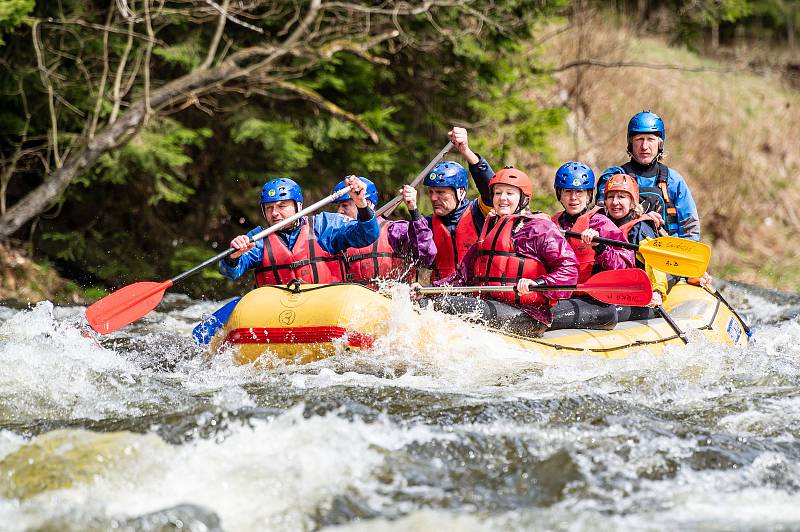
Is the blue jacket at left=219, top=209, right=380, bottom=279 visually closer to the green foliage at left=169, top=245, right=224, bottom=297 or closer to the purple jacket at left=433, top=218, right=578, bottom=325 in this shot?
the purple jacket at left=433, top=218, right=578, bottom=325

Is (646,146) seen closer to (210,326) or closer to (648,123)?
(648,123)

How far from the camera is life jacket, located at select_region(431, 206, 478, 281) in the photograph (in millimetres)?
7258

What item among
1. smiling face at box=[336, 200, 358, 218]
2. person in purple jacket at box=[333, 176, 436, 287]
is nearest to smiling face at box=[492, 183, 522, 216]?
person in purple jacket at box=[333, 176, 436, 287]

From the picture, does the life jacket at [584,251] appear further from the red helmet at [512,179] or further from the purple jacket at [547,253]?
the red helmet at [512,179]

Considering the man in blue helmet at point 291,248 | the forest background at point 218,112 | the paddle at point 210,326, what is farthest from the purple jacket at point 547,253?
the forest background at point 218,112

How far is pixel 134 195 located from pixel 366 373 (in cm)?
755

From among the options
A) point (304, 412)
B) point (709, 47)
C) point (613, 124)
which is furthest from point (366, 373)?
point (709, 47)

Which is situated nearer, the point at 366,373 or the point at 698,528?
the point at 698,528

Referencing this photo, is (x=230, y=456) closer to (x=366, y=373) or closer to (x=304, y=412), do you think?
(x=304, y=412)

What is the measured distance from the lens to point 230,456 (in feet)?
13.8

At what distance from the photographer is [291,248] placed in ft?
23.7

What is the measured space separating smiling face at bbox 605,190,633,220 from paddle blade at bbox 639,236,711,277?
55 cm

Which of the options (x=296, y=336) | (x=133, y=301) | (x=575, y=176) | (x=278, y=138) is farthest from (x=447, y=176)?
(x=278, y=138)

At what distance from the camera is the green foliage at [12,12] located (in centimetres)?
930
